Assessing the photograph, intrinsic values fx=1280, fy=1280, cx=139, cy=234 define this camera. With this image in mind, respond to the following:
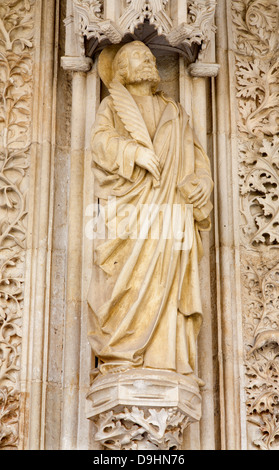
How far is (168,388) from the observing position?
7.11 meters

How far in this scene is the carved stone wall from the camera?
25.5ft

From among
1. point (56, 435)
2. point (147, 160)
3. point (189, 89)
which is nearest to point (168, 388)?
point (56, 435)

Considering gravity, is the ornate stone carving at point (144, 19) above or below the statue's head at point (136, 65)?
above

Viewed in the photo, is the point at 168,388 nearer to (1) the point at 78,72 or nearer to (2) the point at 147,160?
(2) the point at 147,160

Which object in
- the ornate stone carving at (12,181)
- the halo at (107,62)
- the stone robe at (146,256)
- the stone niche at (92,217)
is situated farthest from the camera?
the halo at (107,62)

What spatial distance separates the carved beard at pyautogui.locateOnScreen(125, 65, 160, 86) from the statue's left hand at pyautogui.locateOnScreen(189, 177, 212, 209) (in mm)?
798

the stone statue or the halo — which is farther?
the halo

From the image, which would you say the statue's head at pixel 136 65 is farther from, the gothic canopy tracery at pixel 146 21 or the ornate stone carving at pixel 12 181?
the ornate stone carving at pixel 12 181

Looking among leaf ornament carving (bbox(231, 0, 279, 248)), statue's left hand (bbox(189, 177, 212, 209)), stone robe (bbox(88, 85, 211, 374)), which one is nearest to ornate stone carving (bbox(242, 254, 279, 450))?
leaf ornament carving (bbox(231, 0, 279, 248))

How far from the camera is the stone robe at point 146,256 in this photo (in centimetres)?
726

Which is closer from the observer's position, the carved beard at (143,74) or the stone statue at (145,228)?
the stone statue at (145,228)

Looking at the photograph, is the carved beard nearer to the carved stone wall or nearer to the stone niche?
the stone niche

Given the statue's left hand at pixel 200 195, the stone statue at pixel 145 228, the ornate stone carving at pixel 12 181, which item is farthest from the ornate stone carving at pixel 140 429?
the statue's left hand at pixel 200 195

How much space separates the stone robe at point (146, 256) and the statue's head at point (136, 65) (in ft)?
0.60
